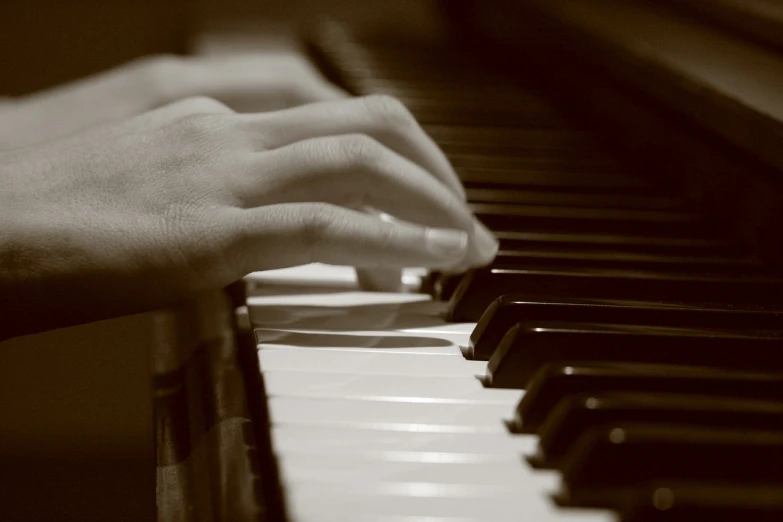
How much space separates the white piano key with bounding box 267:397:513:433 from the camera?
25.1 inches

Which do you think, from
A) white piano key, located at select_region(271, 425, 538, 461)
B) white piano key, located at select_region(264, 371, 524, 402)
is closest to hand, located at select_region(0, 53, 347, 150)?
white piano key, located at select_region(264, 371, 524, 402)

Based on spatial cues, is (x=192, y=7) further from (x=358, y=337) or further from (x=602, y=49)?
(x=358, y=337)

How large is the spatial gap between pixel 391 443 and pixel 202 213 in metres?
0.33

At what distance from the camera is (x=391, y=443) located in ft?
2.00

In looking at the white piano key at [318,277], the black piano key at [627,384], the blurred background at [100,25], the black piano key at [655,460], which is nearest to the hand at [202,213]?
the white piano key at [318,277]

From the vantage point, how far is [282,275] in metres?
1.02

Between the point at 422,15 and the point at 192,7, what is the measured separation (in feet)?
3.03

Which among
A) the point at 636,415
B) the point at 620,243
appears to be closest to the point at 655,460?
the point at 636,415

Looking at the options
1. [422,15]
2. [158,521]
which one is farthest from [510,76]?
[422,15]

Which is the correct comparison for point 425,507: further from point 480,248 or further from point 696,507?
point 480,248

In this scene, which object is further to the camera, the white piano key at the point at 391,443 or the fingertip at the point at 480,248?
the fingertip at the point at 480,248

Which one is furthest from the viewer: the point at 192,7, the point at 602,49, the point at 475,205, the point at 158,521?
the point at 192,7

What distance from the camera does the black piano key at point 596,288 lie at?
0.89 metres

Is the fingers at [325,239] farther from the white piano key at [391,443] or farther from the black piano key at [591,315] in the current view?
the white piano key at [391,443]
